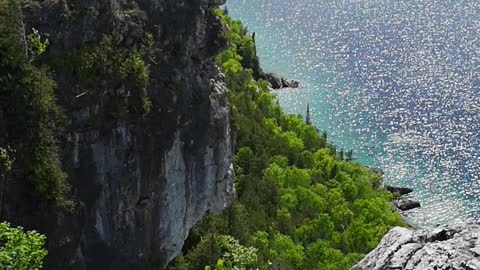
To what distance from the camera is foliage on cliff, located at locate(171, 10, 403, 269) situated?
52375mm

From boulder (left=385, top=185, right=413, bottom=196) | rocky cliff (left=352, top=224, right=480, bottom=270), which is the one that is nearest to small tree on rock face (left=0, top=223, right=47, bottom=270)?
rocky cliff (left=352, top=224, right=480, bottom=270)

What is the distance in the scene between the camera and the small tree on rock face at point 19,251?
15945 mm

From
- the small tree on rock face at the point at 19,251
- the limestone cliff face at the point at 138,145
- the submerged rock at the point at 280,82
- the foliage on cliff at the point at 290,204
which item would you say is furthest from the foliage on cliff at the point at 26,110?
the submerged rock at the point at 280,82

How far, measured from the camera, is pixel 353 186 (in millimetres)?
71125

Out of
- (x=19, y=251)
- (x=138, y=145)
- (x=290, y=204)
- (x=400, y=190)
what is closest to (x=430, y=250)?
(x=19, y=251)

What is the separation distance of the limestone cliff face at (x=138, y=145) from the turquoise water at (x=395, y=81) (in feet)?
135

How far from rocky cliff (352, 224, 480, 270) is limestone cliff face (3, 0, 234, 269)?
16130mm

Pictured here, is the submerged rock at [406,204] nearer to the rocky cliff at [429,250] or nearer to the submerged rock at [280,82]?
the submerged rock at [280,82]

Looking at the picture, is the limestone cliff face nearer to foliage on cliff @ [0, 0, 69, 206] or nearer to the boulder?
foliage on cliff @ [0, 0, 69, 206]

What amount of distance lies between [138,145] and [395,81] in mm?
72315

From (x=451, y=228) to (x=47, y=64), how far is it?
19.9 meters

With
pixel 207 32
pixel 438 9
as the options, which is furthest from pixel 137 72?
pixel 438 9

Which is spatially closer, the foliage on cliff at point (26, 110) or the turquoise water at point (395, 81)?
the foliage on cliff at point (26, 110)

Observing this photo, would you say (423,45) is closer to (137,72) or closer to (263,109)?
(263,109)
